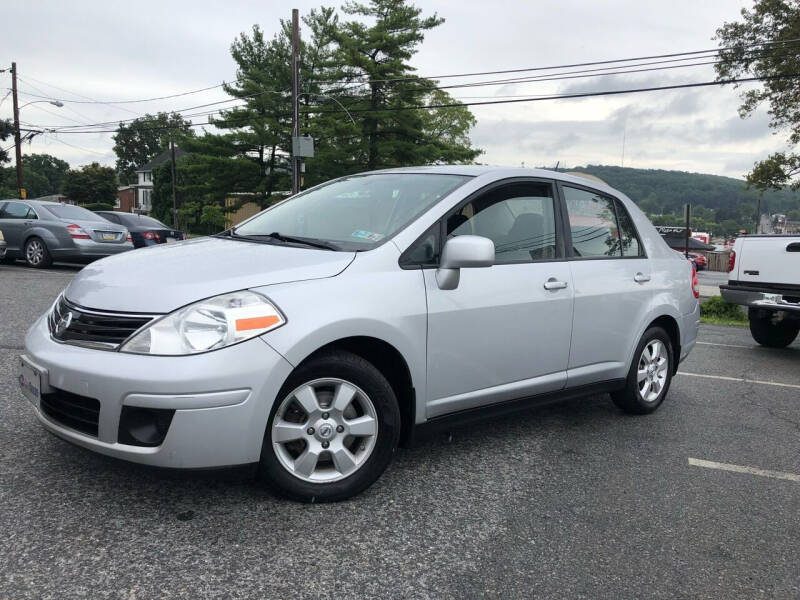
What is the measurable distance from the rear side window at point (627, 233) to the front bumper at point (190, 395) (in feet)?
9.46

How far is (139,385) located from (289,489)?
0.79 metres

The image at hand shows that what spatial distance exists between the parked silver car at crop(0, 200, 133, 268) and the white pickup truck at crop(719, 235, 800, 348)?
1115 cm

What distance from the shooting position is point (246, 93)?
39.1m

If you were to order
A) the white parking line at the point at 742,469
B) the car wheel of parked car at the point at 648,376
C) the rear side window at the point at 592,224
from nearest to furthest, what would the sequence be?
1. the white parking line at the point at 742,469
2. the rear side window at the point at 592,224
3. the car wheel of parked car at the point at 648,376

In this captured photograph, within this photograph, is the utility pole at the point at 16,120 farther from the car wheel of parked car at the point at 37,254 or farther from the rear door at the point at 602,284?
the rear door at the point at 602,284

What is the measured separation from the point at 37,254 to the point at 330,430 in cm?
Result: 1289

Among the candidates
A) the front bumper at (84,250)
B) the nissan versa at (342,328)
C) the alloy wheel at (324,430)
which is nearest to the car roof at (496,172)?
the nissan versa at (342,328)

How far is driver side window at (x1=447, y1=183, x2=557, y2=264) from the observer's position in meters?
3.62

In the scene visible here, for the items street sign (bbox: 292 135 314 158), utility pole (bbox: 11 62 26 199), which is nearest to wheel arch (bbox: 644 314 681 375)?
street sign (bbox: 292 135 314 158)

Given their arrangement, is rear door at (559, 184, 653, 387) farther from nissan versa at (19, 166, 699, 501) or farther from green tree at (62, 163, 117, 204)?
green tree at (62, 163, 117, 204)

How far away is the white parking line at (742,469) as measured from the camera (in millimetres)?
3723

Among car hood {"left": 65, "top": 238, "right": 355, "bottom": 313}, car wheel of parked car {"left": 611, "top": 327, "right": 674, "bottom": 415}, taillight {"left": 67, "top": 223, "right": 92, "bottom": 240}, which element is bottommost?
car wheel of parked car {"left": 611, "top": 327, "right": 674, "bottom": 415}

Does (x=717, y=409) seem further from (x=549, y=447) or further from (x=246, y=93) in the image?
(x=246, y=93)

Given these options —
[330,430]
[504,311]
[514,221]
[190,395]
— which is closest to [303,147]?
[514,221]
